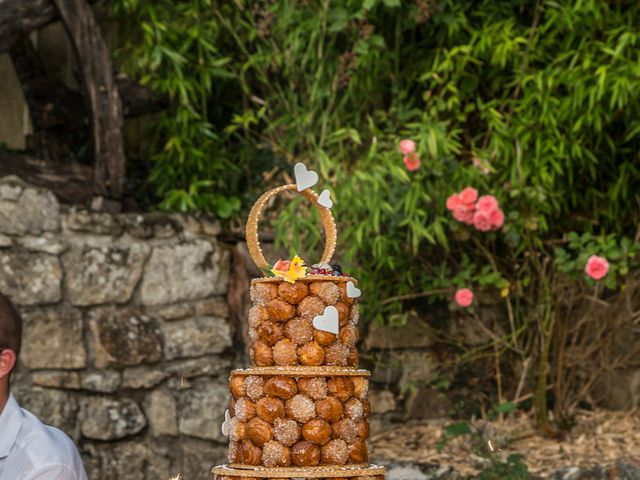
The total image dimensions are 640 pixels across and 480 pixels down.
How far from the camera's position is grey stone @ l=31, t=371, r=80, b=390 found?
186 inches

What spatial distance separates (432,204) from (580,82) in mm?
858

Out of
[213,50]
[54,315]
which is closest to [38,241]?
[54,315]

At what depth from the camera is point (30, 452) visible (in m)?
2.47

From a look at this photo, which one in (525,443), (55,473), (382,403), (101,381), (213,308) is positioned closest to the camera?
(55,473)

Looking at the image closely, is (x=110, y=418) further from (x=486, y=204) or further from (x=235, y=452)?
(x=235, y=452)

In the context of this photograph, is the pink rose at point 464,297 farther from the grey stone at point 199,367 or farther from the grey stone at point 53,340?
the grey stone at point 53,340

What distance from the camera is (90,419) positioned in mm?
4824

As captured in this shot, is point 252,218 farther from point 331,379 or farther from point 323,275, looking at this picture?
point 331,379

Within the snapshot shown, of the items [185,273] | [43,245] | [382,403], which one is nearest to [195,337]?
[185,273]

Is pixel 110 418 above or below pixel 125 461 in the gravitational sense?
above

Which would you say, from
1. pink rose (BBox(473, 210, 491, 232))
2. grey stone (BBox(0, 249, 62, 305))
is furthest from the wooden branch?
pink rose (BBox(473, 210, 491, 232))

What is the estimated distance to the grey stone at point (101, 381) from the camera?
15.8ft

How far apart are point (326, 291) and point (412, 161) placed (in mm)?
2543

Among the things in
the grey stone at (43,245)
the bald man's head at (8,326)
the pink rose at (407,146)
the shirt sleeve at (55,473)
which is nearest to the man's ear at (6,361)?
the bald man's head at (8,326)
